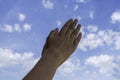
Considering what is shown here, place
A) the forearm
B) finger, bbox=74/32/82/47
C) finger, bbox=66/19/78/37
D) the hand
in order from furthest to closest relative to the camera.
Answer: finger, bbox=74/32/82/47
finger, bbox=66/19/78/37
the hand
the forearm

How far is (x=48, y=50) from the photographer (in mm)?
Result: 3207

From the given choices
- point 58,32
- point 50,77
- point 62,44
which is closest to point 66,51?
point 62,44

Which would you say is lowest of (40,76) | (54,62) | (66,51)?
(40,76)

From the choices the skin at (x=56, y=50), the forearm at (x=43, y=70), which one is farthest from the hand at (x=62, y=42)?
the forearm at (x=43, y=70)

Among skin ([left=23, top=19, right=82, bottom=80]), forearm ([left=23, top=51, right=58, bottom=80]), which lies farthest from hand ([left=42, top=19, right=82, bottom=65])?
forearm ([left=23, top=51, right=58, bottom=80])

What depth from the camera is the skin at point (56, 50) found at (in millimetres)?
2773

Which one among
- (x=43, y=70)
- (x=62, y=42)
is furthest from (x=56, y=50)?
(x=43, y=70)

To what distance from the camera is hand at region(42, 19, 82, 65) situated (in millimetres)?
3131

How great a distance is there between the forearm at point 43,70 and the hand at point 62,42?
113 millimetres

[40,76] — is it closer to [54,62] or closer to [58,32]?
[54,62]

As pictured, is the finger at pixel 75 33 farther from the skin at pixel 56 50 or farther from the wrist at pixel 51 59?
the wrist at pixel 51 59

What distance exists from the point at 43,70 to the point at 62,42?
1.99 ft

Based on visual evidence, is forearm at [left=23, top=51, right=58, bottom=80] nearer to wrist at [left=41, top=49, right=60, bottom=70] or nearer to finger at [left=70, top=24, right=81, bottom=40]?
wrist at [left=41, top=49, right=60, bottom=70]

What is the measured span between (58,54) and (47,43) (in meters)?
0.41
